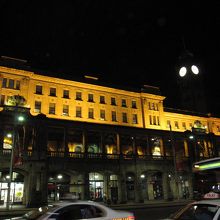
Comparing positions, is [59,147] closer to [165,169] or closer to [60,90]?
[60,90]

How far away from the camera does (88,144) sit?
43.1m

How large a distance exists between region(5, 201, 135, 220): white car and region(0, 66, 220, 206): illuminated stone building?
22338 mm

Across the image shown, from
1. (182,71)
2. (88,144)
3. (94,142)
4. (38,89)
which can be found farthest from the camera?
(182,71)

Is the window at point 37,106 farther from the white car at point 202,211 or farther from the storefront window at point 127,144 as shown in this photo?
the white car at point 202,211

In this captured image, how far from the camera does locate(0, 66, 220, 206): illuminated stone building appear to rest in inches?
1425

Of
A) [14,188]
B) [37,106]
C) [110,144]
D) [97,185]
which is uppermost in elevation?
[37,106]

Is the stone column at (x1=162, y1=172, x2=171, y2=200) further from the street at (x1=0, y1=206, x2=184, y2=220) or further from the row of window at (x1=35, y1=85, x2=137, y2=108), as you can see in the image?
the street at (x1=0, y1=206, x2=184, y2=220)

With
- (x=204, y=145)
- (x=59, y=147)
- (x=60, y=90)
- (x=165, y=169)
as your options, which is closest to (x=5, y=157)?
(x=59, y=147)

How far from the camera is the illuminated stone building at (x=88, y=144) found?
1425 inches

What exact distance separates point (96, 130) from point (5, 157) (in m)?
14.7

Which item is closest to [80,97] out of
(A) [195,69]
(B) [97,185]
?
(B) [97,185]

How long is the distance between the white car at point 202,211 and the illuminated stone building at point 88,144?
24471mm

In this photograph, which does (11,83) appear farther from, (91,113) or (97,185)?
(97,185)

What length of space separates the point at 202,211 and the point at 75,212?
3.59 m
